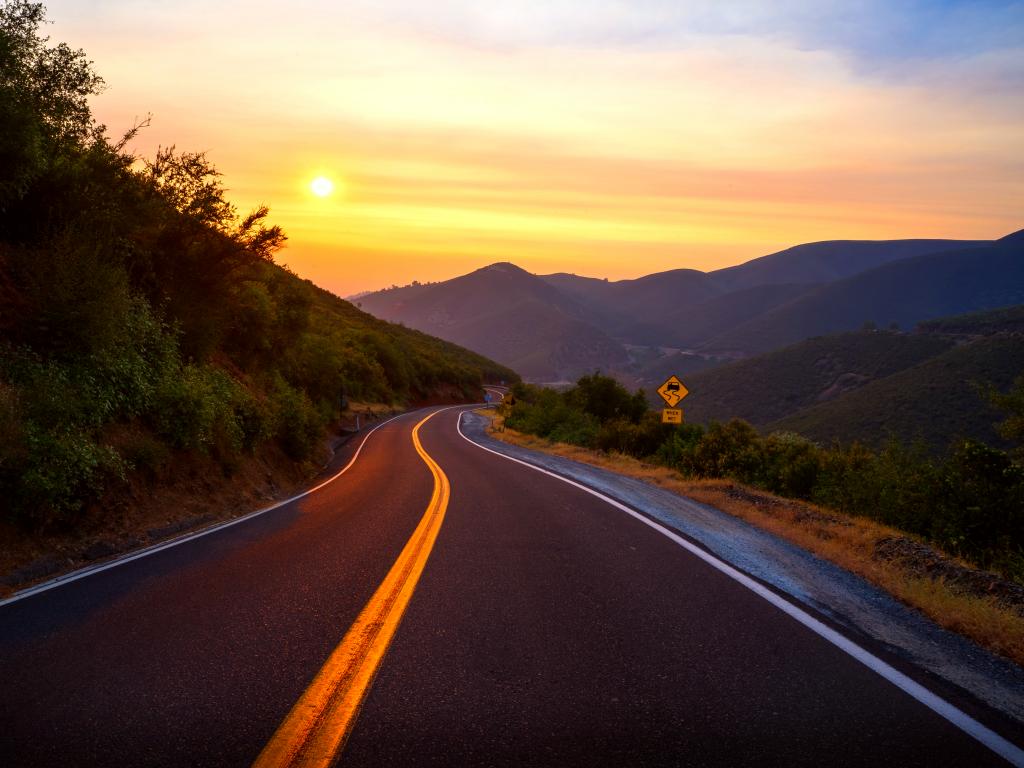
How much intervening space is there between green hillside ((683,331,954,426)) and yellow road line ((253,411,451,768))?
8845 cm

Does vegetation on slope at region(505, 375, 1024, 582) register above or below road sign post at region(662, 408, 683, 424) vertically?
below

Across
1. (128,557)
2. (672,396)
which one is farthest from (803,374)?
(128,557)

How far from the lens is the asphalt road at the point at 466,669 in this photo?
3523 millimetres

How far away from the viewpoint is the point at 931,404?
6281 centimetres

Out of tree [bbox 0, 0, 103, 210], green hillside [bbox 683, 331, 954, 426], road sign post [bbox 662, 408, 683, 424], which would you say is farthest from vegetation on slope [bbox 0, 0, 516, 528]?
green hillside [bbox 683, 331, 954, 426]

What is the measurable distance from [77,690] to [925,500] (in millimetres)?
11844

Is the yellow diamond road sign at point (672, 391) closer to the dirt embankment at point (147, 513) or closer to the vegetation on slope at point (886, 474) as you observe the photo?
the vegetation on slope at point (886, 474)

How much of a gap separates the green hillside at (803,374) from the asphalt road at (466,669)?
87565 mm

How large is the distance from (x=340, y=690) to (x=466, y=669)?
0.79 meters

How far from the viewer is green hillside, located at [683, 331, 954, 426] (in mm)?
93625

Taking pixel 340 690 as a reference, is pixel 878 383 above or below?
above

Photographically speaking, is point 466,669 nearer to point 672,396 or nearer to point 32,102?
point 32,102

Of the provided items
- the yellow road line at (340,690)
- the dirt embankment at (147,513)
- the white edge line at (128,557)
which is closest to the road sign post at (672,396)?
the dirt embankment at (147,513)

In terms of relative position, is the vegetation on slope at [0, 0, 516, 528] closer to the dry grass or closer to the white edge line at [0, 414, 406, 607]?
the white edge line at [0, 414, 406, 607]
